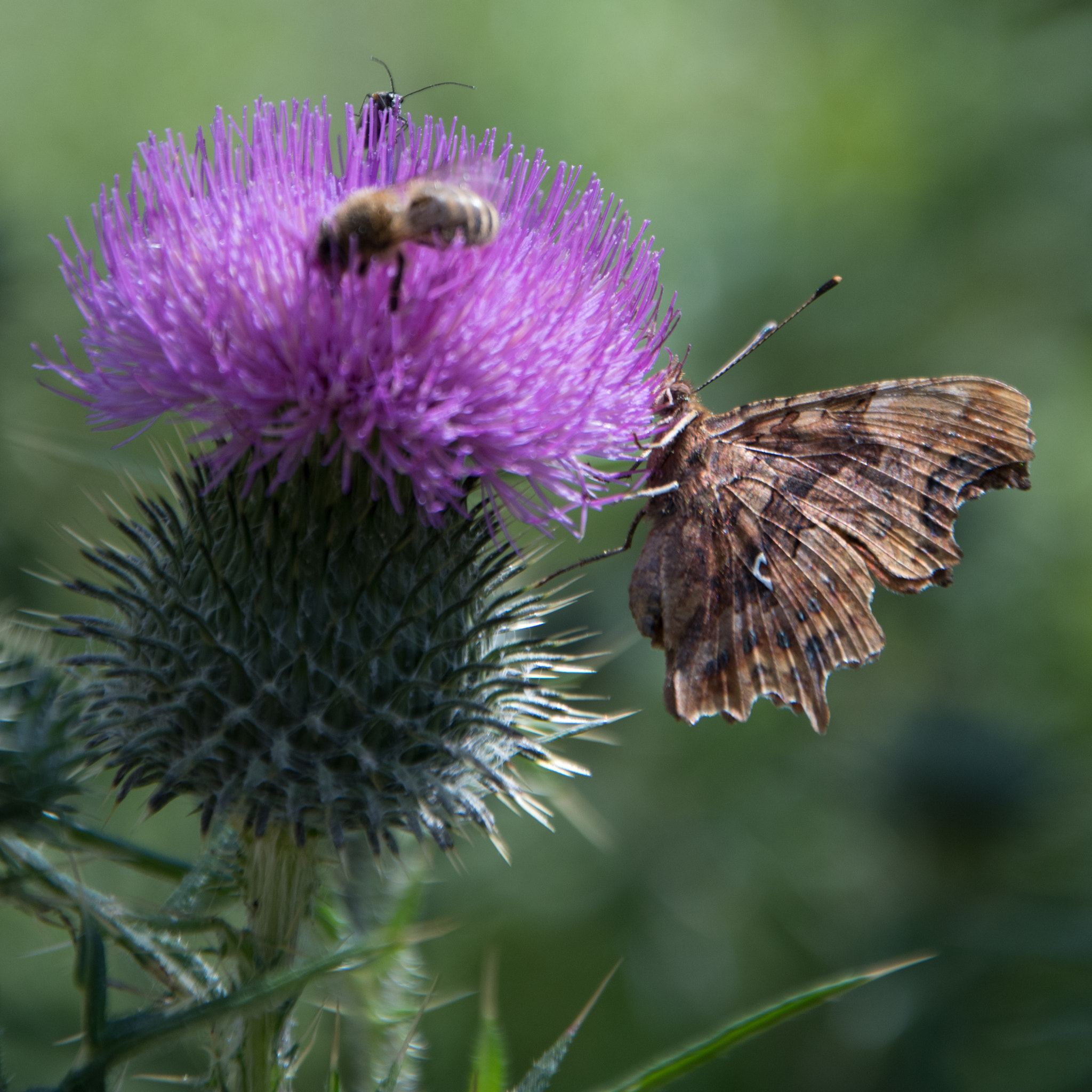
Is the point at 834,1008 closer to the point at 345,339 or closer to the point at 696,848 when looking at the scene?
the point at 696,848

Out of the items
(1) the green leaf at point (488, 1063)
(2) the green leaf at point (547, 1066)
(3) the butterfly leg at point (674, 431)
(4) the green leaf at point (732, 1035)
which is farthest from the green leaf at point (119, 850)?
(3) the butterfly leg at point (674, 431)

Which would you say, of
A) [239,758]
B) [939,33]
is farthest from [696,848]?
[939,33]

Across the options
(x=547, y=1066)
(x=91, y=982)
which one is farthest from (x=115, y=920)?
(x=547, y=1066)

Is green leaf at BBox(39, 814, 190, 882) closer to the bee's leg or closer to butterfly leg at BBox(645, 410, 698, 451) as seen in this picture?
the bee's leg

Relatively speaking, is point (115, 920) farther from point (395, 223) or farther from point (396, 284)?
point (395, 223)

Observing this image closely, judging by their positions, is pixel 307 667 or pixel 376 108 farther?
pixel 376 108

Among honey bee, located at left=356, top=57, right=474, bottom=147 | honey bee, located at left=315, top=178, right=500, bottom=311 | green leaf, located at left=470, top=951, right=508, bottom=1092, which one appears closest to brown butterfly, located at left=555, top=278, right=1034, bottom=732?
honey bee, located at left=315, top=178, right=500, bottom=311
